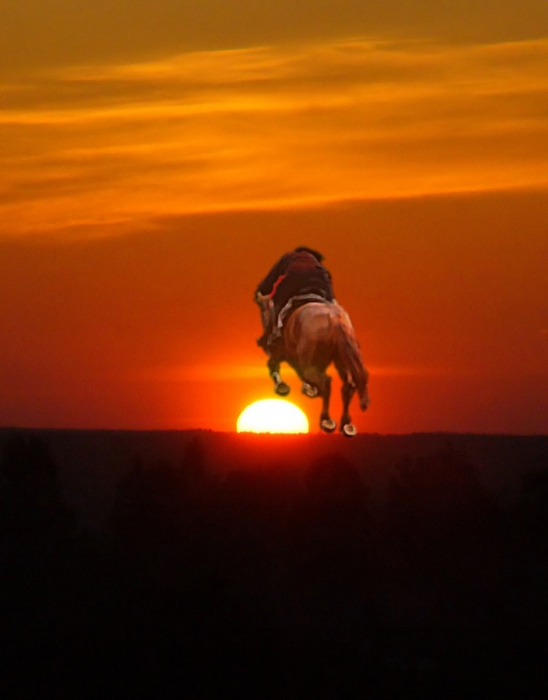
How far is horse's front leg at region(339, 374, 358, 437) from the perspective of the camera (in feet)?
80.2

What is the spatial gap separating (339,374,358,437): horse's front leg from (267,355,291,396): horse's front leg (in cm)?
95

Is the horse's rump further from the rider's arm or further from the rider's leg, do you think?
the rider's arm

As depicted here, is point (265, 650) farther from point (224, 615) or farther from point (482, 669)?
point (482, 669)

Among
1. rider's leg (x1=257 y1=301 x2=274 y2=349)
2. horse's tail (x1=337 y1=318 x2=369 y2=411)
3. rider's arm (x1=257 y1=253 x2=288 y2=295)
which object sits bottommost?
horse's tail (x1=337 y1=318 x2=369 y2=411)

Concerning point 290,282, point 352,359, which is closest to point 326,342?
point 352,359

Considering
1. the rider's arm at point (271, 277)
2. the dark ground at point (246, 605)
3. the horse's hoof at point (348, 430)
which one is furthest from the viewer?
the dark ground at point (246, 605)

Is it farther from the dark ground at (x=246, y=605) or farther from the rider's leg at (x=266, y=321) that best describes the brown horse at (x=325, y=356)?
the dark ground at (x=246, y=605)

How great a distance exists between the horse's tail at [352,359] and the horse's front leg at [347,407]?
87mm

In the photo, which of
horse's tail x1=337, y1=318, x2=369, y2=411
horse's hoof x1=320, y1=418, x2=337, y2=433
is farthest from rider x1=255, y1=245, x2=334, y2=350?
horse's hoof x1=320, y1=418, x2=337, y2=433

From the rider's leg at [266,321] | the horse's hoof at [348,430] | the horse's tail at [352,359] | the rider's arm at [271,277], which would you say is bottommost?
the horse's hoof at [348,430]

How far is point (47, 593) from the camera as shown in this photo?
445 feet

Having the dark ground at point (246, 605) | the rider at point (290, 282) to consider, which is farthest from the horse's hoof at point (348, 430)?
the dark ground at point (246, 605)

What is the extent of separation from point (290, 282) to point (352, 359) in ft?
7.53

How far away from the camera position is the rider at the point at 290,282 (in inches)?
1048
